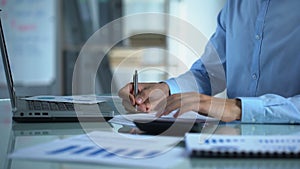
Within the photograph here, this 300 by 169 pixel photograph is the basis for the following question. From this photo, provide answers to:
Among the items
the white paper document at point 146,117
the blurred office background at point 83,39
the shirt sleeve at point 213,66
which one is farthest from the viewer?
the blurred office background at point 83,39

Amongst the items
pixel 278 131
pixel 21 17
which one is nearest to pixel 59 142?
pixel 278 131

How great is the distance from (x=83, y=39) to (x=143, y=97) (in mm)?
3093

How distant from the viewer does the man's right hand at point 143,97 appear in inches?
42.8

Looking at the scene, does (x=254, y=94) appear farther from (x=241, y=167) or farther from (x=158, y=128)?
(x=241, y=167)

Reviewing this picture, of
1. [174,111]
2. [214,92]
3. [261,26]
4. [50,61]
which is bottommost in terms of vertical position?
[50,61]

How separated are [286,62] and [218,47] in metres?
0.34

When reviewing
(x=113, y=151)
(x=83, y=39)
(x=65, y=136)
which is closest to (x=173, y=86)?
(x=65, y=136)

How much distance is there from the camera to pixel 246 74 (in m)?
1.34

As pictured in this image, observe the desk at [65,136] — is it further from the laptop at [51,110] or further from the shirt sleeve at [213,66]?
the shirt sleeve at [213,66]

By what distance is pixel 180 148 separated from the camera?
2.12ft

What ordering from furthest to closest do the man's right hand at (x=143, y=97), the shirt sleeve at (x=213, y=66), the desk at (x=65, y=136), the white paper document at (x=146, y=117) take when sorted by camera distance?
the shirt sleeve at (x=213, y=66), the man's right hand at (x=143, y=97), the white paper document at (x=146, y=117), the desk at (x=65, y=136)

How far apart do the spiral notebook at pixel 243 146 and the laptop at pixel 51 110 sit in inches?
13.5

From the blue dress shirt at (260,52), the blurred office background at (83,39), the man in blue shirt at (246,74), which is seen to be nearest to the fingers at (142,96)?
the man in blue shirt at (246,74)

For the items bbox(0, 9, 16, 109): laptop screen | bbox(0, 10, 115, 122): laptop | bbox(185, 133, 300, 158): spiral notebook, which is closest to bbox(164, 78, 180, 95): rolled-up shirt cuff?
bbox(0, 10, 115, 122): laptop
